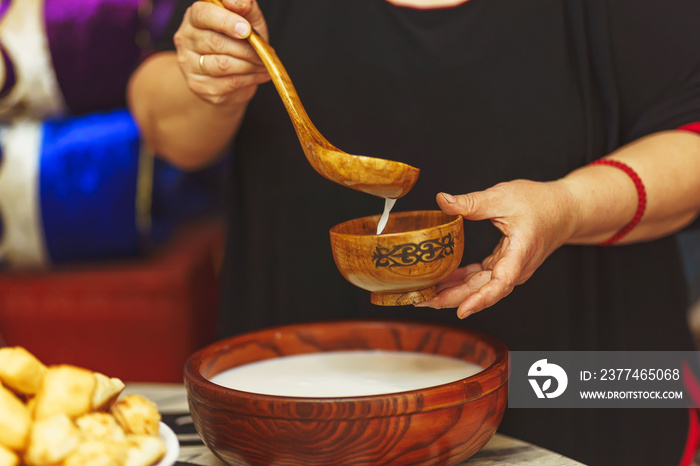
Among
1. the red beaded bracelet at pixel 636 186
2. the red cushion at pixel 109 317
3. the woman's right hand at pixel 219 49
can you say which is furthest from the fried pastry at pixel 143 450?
the red cushion at pixel 109 317

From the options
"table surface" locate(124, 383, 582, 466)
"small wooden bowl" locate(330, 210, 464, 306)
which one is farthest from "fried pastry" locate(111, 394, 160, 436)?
"small wooden bowl" locate(330, 210, 464, 306)

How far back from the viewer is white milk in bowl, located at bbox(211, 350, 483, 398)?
82 centimetres

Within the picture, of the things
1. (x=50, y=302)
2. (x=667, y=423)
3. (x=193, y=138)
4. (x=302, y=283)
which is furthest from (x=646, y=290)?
(x=50, y=302)

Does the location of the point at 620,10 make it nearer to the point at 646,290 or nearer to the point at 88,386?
the point at 646,290

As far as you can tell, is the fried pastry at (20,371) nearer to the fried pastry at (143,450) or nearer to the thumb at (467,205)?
the fried pastry at (143,450)

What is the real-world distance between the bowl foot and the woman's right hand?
36 cm

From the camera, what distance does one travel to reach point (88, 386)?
65 cm

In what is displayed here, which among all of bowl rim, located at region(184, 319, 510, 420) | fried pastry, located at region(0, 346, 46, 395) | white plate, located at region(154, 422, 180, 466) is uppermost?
fried pastry, located at region(0, 346, 46, 395)

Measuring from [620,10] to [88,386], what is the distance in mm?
925

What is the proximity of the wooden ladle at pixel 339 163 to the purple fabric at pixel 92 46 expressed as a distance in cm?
108

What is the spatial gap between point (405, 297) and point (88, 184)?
1.30 meters

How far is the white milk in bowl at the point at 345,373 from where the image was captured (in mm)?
823

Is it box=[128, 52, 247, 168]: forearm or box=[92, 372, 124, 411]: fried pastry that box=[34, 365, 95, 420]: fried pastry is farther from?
box=[128, 52, 247, 168]: forearm

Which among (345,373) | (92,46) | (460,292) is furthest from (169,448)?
(92,46)
